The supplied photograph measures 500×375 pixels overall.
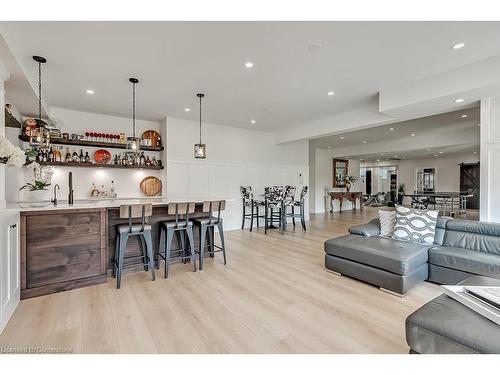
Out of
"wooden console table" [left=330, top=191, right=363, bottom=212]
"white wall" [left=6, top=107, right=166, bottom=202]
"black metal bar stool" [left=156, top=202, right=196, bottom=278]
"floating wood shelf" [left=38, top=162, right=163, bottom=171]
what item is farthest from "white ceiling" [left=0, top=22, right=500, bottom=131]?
"wooden console table" [left=330, top=191, right=363, bottom=212]

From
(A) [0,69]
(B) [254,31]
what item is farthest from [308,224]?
(A) [0,69]

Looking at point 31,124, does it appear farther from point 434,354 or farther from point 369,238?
point 434,354

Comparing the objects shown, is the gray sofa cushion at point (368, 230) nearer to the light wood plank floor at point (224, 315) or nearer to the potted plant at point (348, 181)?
the light wood plank floor at point (224, 315)

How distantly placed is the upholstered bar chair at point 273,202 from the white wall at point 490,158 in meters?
3.84

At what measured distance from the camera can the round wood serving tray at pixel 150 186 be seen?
5828 millimetres

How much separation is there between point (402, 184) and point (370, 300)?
13517 mm

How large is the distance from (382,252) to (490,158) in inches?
88.3

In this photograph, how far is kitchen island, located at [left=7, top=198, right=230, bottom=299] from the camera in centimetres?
271

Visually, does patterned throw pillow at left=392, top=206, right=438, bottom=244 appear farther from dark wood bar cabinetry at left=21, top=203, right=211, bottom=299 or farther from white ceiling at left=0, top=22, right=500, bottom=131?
dark wood bar cabinetry at left=21, top=203, right=211, bottom=299

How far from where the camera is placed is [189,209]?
143 inches

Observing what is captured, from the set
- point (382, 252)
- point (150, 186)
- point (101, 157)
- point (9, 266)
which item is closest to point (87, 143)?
point (101, 157)

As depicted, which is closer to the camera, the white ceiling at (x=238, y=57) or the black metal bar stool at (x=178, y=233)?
the white ceiling at (x=238, y=57)

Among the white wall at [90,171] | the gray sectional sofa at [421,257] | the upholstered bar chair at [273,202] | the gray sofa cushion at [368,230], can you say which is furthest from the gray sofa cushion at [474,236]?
the white wall at [90,171]

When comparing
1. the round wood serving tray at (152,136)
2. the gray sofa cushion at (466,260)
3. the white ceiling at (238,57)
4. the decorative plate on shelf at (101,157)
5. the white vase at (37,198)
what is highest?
the white ceiling at (238,57)
